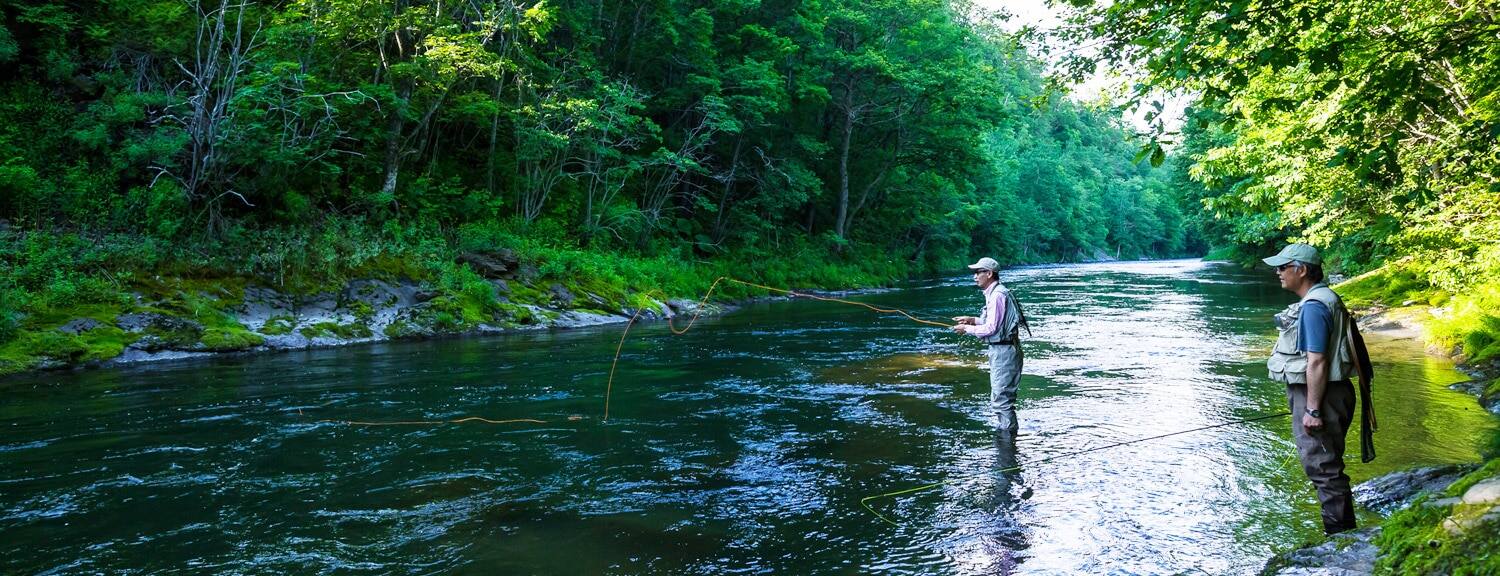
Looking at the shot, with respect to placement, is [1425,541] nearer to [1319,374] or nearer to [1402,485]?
Answer: [1319,374]

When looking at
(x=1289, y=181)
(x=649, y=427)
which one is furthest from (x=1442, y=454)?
(x=1289, y=181)

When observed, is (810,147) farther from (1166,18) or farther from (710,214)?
(1166,18)

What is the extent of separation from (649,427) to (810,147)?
27.2 metres

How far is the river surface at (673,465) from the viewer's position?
200 inches

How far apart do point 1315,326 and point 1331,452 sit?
716 mm

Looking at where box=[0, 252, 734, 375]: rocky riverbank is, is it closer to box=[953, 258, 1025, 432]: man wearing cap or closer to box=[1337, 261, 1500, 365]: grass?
box=[953, 258, 1025, 432]: man wearing cap

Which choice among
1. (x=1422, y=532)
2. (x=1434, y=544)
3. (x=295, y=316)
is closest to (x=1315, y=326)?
(x=1422, y=532)

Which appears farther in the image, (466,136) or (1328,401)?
(466,136)

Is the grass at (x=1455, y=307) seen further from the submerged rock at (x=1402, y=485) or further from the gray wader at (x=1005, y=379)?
the gray wader at (x=1005, y=379)

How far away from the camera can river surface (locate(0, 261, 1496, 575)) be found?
16.7ft

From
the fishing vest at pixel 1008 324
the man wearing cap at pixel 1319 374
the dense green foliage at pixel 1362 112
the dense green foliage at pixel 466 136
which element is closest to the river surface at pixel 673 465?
the man wearing cap at pixel 1319 374

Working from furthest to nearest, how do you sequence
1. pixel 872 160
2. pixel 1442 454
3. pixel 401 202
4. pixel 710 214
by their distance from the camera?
pixel 872 160 → pixel 710 214 → pixel 401 202 → pixel 1442 454

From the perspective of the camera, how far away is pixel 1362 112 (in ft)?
18.3

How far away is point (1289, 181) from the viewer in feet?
53.0
